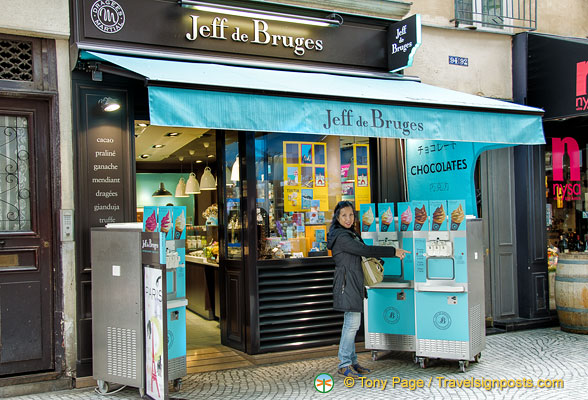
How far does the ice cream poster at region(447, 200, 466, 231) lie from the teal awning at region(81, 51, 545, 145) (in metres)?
0.69

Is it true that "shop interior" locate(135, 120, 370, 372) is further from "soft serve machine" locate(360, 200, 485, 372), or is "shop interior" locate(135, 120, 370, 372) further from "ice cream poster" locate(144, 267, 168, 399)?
"ice cream poster" locate(144, 267, 168, 399)

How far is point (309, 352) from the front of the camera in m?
6.93

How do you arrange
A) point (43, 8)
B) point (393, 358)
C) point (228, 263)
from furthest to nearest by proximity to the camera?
point (228, 263) → point (393, 358) → point (43, 8)

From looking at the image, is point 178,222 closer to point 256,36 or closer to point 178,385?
point 178,385

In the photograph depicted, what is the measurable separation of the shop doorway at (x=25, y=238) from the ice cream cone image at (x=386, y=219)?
3.50m

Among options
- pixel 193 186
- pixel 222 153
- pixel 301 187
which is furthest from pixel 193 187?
pixel 301 187

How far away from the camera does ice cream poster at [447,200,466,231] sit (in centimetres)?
602

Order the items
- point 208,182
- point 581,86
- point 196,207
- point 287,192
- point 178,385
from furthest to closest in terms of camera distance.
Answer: point 196,207, point 208,182, point 581,86, point 287,192, point 178,385

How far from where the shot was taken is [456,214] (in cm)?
605

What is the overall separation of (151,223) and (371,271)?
2276 mm

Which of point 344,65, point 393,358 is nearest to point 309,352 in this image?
point 393,358

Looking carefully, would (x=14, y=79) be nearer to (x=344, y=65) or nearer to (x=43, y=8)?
(x=43, y=8)

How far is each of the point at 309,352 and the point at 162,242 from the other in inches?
113

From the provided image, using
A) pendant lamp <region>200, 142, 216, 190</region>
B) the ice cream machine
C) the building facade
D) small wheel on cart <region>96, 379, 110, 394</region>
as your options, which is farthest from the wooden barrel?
small wheel on cart <region>96, 379, 110, 394</region>
